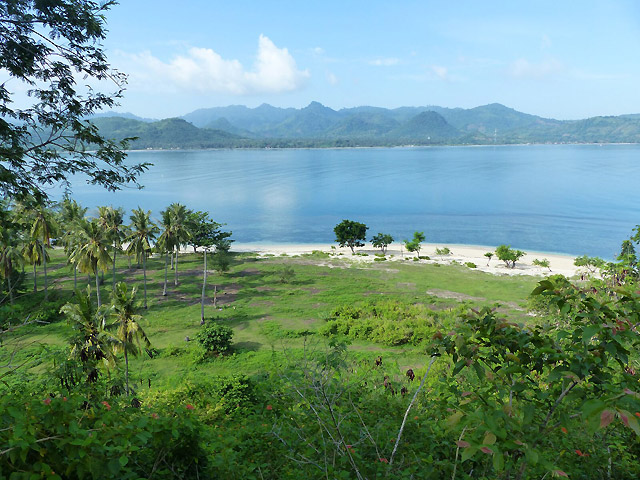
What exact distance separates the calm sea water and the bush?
56808mm

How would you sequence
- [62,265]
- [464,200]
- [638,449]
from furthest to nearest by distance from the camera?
[464,200], [62,265], [638,449]

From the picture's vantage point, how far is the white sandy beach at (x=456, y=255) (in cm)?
5538

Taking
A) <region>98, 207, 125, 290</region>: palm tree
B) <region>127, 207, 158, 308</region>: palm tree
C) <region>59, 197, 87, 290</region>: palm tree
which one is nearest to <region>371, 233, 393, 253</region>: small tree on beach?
<region>127, 207, 158, 308</region>: palm tree

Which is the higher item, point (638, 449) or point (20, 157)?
point (20, 157)

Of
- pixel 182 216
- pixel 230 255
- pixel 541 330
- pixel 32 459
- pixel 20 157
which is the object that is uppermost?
pixel 20 157

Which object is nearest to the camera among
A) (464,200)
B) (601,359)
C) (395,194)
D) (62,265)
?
(601,359)

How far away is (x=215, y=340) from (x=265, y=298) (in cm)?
1351

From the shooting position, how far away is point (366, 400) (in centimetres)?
897

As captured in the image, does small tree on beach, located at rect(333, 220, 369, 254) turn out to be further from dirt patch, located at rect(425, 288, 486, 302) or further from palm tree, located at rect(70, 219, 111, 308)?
palm tree, located at rect(70, 219, 111, 308)

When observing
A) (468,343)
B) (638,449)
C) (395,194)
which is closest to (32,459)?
(468,343)

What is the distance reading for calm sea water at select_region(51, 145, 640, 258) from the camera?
83.9 metres

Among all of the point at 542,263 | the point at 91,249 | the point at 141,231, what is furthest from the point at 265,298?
the point at 542,263

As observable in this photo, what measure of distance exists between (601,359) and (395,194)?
135 m

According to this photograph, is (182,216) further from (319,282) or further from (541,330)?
(541,330)
